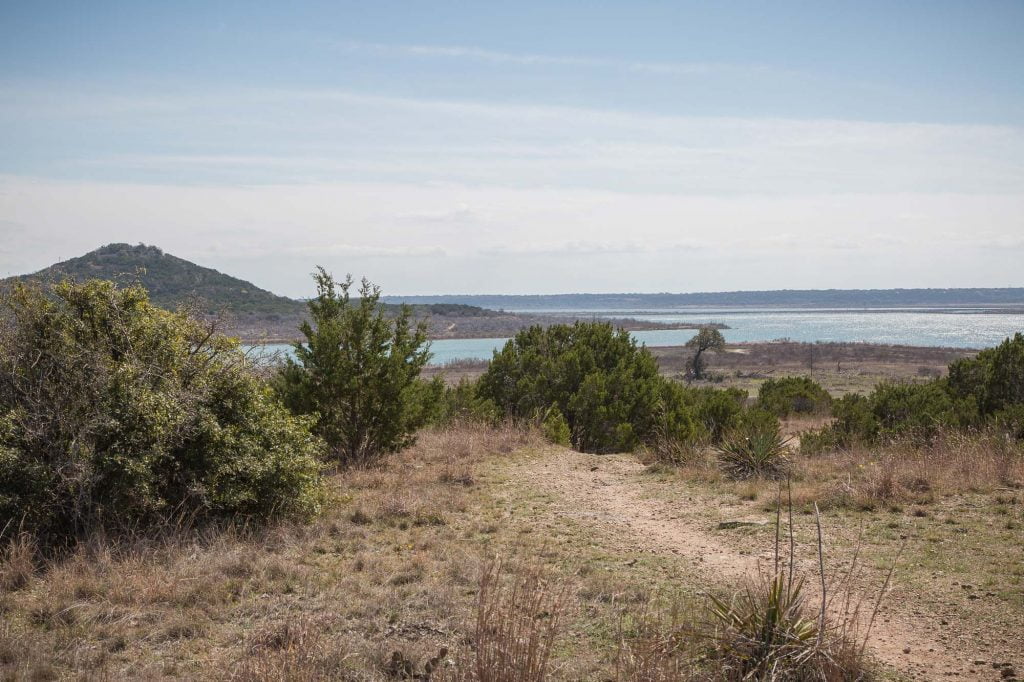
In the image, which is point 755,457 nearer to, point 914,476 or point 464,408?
point 914,476

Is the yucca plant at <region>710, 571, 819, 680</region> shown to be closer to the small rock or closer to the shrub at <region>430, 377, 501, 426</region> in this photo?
the small rock

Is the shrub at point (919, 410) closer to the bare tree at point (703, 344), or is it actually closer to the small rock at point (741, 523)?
the small rock at point (741, 523)

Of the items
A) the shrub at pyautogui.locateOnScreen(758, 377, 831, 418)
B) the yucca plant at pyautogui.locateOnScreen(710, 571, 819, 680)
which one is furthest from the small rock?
the shrub at pyautogui.locateOnScreen(758, 377, 831, 418)

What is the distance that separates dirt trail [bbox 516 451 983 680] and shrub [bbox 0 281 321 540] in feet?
12.0

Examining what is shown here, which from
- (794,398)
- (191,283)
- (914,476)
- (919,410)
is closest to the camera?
(914,476)

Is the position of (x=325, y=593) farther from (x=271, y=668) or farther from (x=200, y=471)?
(x=200, y=471)

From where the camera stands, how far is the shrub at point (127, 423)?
6961mm

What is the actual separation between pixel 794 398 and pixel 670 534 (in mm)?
20111

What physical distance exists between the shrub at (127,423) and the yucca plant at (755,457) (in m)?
6.48

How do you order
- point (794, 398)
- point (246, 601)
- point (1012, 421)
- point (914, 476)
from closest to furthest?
point (246, 601)
point (914, 476)
point (1012, 421)
point (794, 398)

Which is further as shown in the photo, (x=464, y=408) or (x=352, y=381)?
(x=464, y=408)

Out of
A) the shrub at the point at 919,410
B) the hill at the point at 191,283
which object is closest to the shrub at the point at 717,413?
the shrub at the point at 919,410

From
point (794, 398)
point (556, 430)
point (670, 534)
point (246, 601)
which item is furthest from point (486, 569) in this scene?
point (794, 398)

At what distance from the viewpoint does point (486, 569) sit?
19.9 ft
